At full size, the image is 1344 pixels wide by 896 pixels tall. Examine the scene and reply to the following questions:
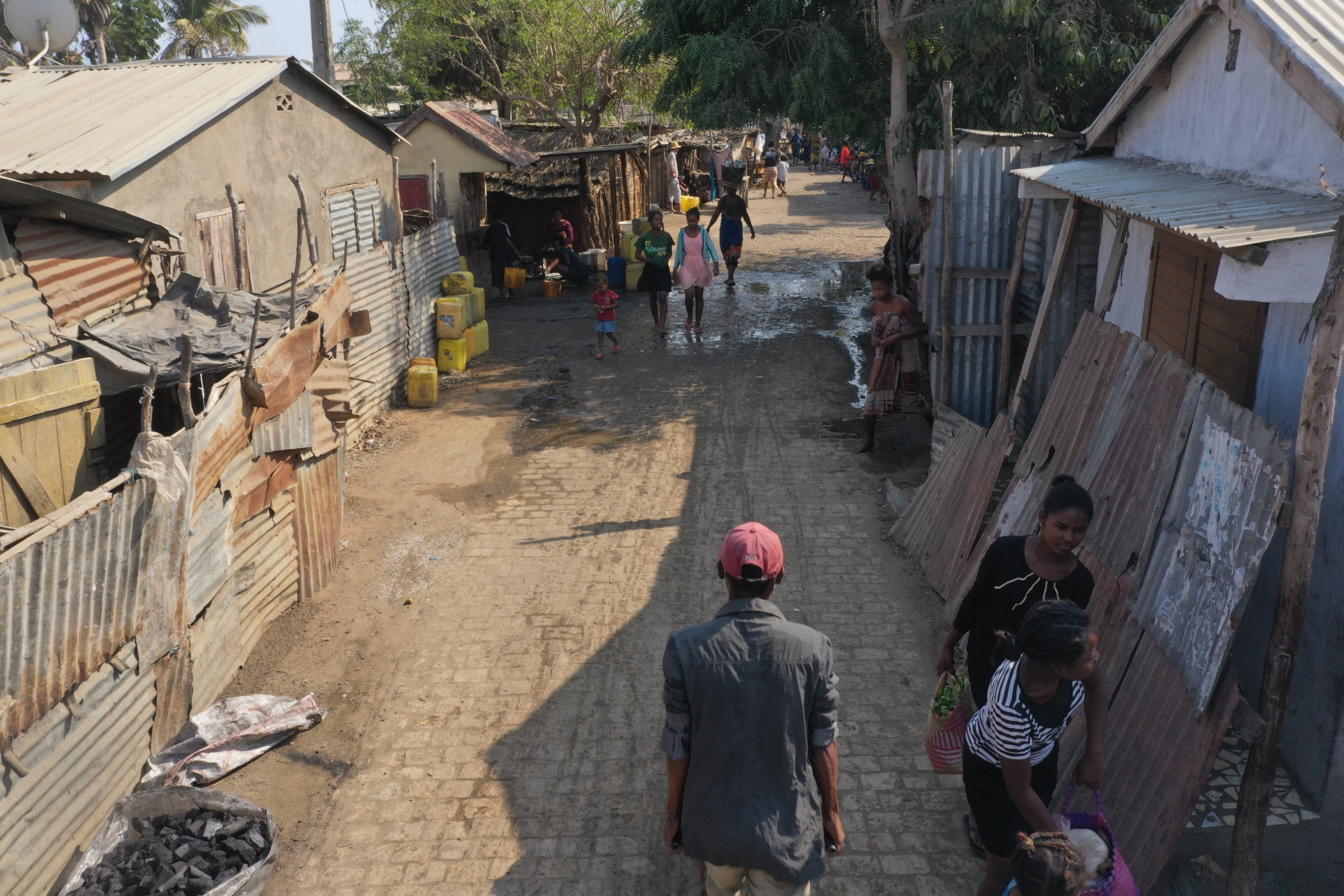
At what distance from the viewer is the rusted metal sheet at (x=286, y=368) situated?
609 centimetres

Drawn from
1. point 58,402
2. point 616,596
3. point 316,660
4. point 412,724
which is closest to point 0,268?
point 58,402

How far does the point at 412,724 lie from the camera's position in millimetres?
5590

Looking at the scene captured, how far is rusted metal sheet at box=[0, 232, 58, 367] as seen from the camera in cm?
552

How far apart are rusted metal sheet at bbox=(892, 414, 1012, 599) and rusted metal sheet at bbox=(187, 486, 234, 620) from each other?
446cm

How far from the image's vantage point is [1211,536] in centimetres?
425

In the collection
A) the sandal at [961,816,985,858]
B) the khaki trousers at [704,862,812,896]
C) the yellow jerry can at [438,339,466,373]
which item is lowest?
the sandal at [961,816,985,858]

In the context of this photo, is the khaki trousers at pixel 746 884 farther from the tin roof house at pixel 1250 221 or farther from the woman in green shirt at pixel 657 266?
the woman in green shirt at pixel 657 266

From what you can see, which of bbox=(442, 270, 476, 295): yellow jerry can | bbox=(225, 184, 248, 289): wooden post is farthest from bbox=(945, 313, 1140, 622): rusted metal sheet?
bbox=(442, 270, 476, 295): yellow jerry can

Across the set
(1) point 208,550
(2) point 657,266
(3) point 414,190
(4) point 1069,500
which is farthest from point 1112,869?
(3) point 414,190

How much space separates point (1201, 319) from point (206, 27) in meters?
44.0

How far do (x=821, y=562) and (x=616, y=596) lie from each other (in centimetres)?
155

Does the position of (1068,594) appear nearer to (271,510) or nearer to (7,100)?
(271,510)

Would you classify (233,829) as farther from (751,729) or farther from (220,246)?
(220,246)

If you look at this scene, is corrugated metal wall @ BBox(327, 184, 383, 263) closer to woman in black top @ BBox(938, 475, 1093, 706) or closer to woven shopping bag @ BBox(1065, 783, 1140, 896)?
woman in black top @ BBox(938, 475, 1093, 706)
